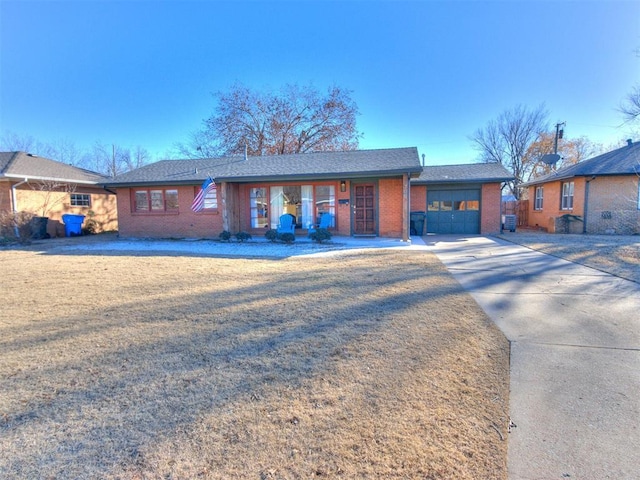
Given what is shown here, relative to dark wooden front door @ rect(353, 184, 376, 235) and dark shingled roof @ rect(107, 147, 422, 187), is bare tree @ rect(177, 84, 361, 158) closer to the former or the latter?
dark shingled roof @ rect(107, 147, 422, 187)

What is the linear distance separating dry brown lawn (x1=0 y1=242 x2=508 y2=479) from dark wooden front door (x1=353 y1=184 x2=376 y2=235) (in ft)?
27.8

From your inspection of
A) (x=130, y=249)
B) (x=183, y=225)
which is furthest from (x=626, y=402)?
(x=183, y=225)

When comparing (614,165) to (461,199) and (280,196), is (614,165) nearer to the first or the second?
(461,199)

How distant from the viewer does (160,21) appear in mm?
13078

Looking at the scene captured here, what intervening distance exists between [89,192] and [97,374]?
67.5ft

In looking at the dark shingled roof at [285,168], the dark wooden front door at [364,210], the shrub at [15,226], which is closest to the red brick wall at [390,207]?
the dark wooden front door at [364,210]

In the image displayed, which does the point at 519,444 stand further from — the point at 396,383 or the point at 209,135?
the point at 209,135

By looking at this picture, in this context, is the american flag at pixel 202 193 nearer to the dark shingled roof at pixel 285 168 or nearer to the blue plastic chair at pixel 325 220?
the dark shingled roof at pixel 285 168

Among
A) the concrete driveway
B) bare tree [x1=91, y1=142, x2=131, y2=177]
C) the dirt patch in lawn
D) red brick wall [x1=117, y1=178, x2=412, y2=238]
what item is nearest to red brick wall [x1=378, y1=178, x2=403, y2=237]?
red brick wall [x1=117, y1=178, x2=412, y2=238]

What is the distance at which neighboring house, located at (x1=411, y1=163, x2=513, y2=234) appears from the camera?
16578 mm

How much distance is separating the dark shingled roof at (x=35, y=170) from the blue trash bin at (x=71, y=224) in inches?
73.1

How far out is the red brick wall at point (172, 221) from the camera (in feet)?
49.5

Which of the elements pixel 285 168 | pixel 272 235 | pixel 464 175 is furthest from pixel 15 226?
pixel 464 175

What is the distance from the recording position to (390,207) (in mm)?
13859
